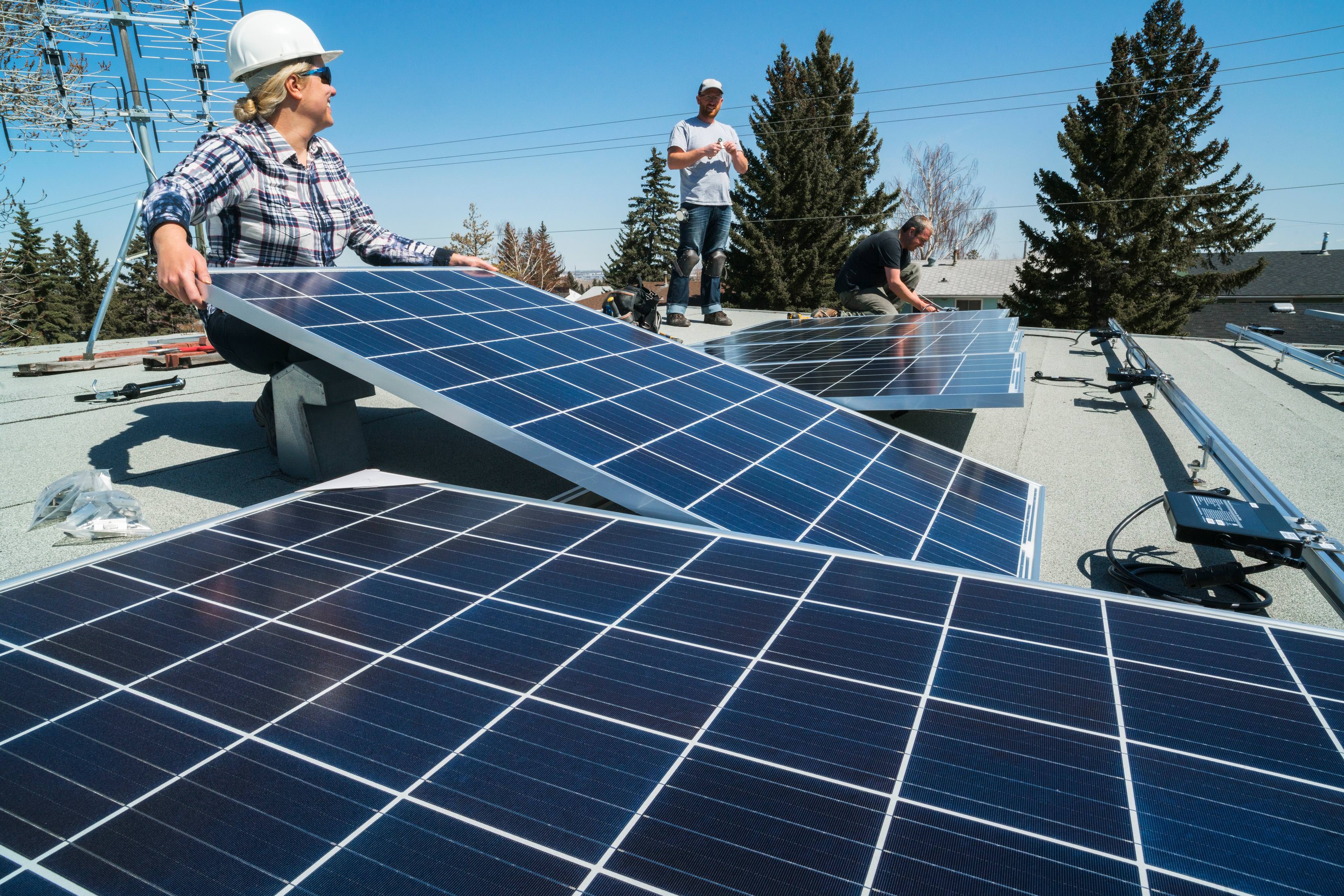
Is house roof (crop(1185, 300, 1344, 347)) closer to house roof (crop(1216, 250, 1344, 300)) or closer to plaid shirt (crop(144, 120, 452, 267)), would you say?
house roof (crop(1216, 250, 1344, 300))

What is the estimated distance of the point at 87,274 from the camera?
62.8m

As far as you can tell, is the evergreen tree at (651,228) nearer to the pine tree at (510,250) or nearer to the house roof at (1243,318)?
the pine tree at (510,250)

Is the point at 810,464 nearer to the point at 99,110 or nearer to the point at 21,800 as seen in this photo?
the point at 21,800

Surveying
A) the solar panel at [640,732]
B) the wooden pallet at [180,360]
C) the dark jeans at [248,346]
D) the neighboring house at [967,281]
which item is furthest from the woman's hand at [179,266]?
the neighboring house at [967,281]

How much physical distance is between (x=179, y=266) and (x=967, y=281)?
81185mm

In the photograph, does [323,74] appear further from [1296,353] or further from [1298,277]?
[1298,277]

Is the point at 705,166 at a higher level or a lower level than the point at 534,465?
higher

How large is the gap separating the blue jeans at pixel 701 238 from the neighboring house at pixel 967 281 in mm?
64593

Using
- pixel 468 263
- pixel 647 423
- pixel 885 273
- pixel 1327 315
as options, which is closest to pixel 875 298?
pixel 885 273

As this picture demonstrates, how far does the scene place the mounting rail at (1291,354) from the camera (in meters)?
8.71

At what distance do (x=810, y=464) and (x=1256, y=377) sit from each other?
1156 cm

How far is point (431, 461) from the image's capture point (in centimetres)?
577

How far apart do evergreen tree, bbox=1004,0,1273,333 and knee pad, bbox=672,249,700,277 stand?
4205 cm

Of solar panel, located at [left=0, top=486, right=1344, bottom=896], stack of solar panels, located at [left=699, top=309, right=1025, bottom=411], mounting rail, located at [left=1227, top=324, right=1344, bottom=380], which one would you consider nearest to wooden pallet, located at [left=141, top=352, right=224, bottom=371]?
stack of solar panels, located at [left=699, top=309, right=1025, bottom=411]
